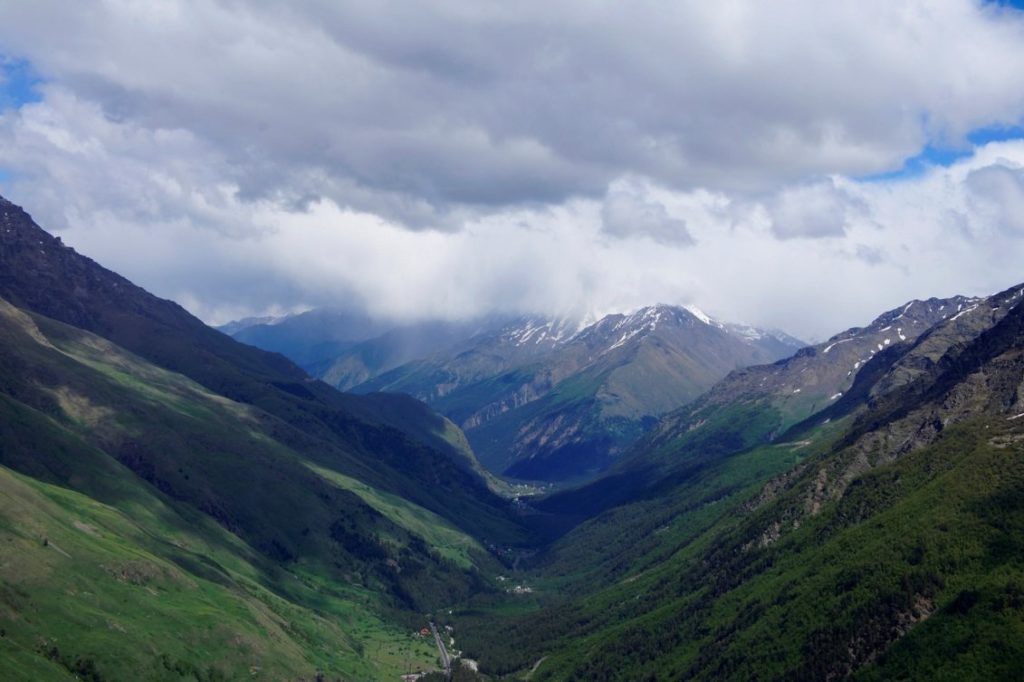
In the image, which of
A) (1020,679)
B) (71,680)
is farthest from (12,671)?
(1020,679)

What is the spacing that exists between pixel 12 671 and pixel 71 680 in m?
17.9

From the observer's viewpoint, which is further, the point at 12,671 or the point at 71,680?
the point at 71,680

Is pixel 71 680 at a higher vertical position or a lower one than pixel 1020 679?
lower

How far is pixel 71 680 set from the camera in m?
200

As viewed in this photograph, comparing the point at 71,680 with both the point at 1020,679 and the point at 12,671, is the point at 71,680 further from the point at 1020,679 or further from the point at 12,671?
the point at 1020,679

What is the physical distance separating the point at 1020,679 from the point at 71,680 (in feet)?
644

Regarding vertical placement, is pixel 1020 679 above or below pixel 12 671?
above

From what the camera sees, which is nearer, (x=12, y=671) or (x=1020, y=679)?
(x=12, y=671)

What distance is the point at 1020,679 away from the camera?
198875 millimetres

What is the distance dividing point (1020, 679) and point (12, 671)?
201020mm
